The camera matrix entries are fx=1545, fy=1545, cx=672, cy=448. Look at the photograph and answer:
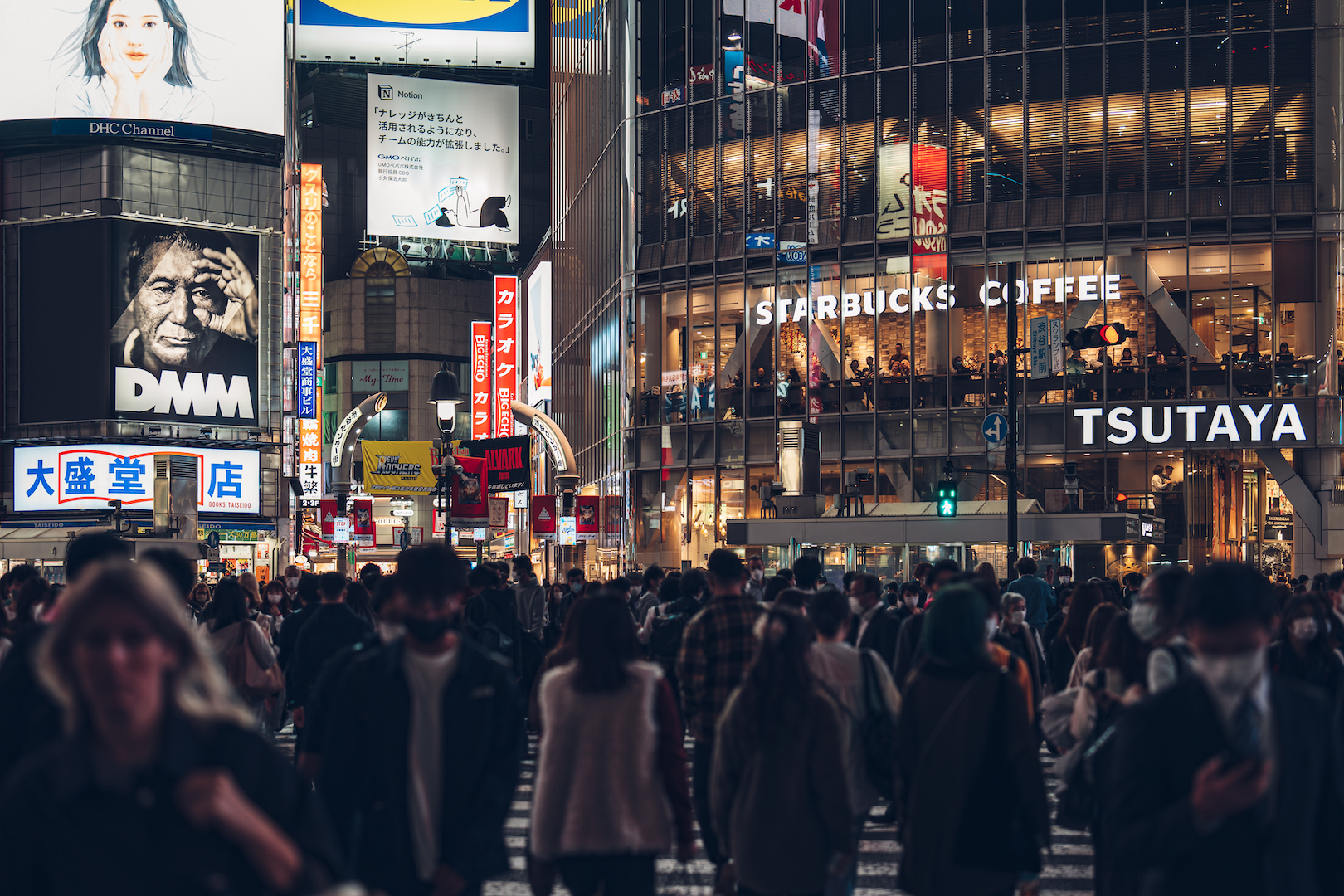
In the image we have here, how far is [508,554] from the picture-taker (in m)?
84.5

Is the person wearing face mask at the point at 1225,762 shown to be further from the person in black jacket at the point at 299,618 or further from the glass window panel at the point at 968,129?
the glass window panel at the point at 968,129

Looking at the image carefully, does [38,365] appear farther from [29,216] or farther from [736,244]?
[736,244]

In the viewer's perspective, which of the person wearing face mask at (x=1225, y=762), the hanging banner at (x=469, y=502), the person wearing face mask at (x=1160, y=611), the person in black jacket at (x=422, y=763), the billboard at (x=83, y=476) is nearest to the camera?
the person wearing face mask at (x=1225, y=762)

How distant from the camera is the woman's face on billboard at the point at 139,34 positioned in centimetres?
6400

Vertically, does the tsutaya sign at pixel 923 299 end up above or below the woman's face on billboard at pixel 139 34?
below

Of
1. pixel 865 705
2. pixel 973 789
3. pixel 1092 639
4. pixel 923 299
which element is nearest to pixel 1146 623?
pixel 865 705

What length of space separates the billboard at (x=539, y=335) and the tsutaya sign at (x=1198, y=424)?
3875 cm

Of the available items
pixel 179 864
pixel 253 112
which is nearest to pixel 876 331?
pixel 253 112

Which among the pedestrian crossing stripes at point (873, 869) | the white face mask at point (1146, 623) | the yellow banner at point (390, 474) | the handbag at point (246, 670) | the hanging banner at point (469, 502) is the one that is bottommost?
the pedestrian crossing stripes at point (873, 869)

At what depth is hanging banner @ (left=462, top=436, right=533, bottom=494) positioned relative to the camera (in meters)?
33.8

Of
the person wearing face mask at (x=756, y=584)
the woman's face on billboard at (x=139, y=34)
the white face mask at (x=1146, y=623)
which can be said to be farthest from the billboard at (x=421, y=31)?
the white face mask at (x=1146, y=623)

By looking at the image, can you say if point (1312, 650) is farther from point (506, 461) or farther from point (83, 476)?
point (83, 476)

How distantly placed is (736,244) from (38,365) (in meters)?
32.2

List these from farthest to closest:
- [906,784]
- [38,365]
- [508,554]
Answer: [508,554] < [38,365] < [906,784]
